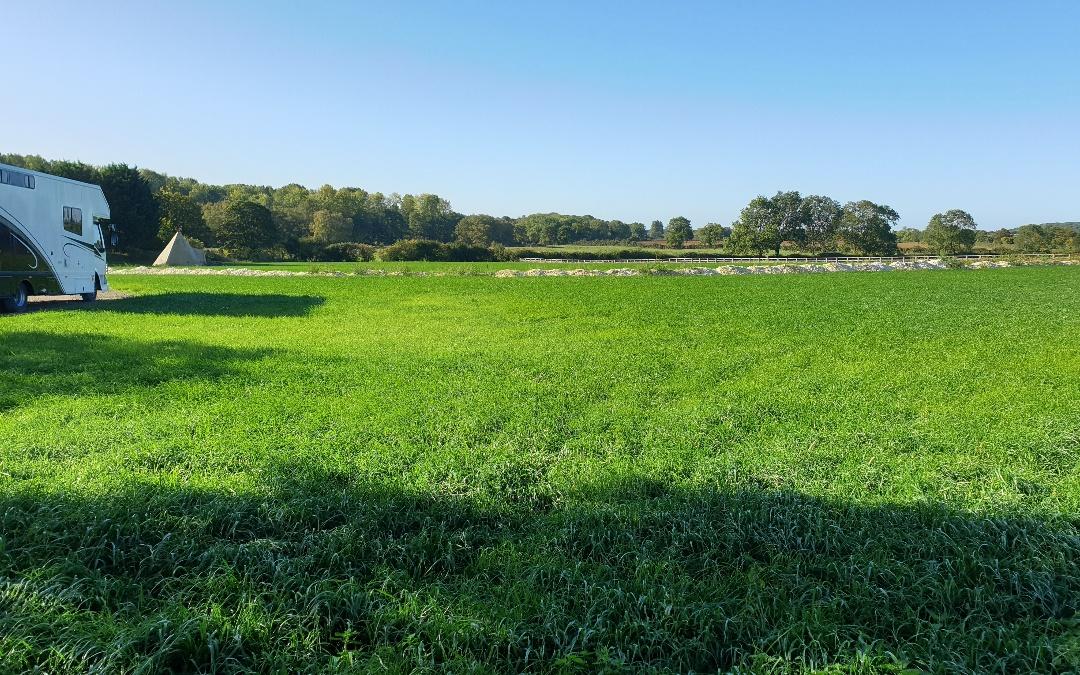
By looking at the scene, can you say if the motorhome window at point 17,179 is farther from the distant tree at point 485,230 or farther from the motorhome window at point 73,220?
the distant tree at point 485,230

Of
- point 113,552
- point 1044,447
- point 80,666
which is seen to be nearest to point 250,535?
point 113,552

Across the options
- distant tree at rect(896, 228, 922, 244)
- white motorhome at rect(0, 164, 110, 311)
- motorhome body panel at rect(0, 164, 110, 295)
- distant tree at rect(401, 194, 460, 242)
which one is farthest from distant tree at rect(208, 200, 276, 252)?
distant tree at rect(896, 228, 922, 244)

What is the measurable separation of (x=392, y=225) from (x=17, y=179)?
340ft

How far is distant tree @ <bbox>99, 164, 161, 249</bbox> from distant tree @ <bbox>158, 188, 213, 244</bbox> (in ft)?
9.99

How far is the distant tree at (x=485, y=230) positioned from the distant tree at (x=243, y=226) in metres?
39.0

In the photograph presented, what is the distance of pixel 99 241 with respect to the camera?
22.0 meters

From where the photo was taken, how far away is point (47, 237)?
1889cm

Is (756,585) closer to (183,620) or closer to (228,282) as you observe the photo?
(183,620)

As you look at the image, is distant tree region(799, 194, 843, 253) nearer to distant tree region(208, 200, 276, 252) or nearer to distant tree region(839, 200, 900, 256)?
distant tree region(839, 200, 900, 256)

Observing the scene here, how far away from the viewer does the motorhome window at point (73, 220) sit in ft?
65.1

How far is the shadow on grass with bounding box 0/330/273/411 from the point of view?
8227 mm

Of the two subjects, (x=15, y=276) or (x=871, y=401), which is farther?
(x=15, y=276)

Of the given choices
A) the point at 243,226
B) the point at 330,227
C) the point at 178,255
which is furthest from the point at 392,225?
the point at 178,255

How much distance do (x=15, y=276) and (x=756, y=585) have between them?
880 inches
